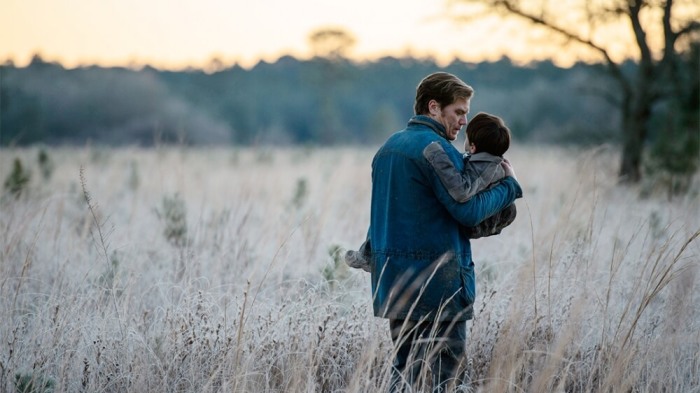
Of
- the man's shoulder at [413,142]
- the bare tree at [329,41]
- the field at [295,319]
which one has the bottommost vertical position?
the field at [295,319]

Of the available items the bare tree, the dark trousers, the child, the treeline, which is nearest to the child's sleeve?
the child

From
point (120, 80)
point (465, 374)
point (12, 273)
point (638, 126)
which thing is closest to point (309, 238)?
point (12, 273)

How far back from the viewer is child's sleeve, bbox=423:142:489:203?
2.67 metres

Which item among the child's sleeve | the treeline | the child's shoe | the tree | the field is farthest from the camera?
the treeline

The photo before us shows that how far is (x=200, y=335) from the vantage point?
11.3 ft

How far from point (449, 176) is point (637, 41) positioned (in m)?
9.13

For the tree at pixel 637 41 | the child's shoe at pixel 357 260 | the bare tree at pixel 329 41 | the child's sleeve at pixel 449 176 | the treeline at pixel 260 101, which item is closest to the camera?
the child's sleeve at pixel 449 176

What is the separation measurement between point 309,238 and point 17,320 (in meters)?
2.66

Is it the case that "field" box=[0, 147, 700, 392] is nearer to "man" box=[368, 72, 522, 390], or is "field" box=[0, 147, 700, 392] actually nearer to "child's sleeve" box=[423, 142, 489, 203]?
"man" box=[368, 72, 522, 390]

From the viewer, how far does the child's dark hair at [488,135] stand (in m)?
2.83

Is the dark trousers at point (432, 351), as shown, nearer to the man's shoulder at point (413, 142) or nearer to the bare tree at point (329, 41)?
the man's shoulder at point (413, 142)

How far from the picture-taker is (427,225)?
2809 millimetres

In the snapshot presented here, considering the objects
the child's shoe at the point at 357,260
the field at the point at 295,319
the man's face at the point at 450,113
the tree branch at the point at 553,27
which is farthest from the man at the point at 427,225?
the tree branch at the point at 553,27

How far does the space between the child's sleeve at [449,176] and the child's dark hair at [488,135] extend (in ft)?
0.70
